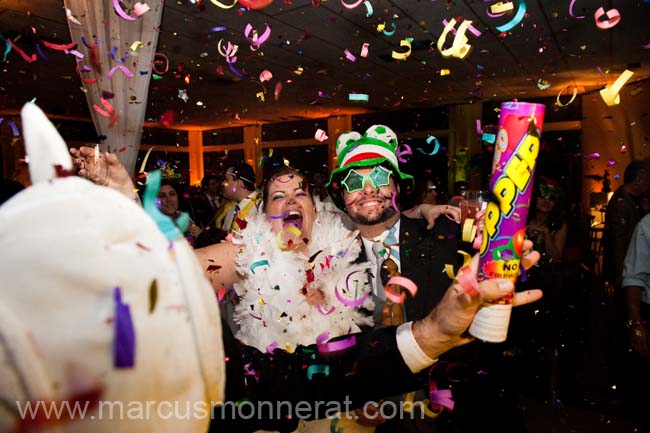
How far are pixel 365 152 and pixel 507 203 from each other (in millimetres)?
1278

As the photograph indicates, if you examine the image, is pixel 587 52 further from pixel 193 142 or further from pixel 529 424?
pixel 193 142

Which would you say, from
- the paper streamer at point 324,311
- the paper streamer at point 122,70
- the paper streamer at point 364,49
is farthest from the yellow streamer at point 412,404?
the paper streamer at point 364,49

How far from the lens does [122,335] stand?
1.25ft

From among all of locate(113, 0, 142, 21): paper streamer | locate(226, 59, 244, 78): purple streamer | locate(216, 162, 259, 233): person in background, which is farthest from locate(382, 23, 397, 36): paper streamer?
locate(113, 0, 142, 21): paper streamer

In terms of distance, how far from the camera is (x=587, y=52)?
217 inches

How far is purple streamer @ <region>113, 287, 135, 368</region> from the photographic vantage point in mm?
380

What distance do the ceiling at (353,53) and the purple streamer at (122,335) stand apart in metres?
2.54

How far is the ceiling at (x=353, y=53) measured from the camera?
3988mm

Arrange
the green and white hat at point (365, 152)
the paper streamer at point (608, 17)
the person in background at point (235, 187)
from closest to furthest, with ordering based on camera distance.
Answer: the green and white hat at point (365, 152) < the person in background at point (235, 187) < the paper streamer at point (608, 17)

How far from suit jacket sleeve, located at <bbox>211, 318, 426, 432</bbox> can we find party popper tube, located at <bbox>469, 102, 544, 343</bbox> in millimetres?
207

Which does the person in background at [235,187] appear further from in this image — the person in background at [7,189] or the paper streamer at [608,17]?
the paper streamer at [608,17]

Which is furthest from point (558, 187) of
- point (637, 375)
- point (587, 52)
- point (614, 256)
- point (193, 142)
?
Result: point (193, 142)

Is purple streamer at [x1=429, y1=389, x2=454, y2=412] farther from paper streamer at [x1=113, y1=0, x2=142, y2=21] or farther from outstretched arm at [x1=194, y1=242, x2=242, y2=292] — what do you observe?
paper streamer at [x1=113, y1=0, x2=142, y2=21]

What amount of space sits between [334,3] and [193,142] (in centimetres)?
1146
